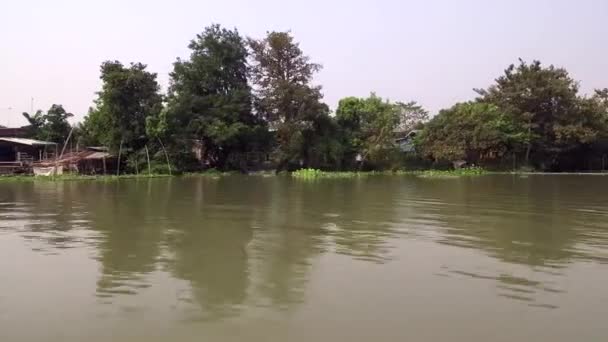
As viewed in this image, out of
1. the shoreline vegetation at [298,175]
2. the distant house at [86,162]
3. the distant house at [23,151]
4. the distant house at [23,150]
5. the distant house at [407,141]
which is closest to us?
the shoreline vegetation at [298,175]

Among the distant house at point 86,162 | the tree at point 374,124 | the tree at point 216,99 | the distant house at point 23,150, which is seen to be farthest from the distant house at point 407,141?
the distant house at point 23,150

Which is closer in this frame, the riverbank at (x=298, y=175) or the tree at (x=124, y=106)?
the riverbank at (x=298, y=175)

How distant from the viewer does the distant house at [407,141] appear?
4044cm

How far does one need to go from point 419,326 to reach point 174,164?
30.6 m

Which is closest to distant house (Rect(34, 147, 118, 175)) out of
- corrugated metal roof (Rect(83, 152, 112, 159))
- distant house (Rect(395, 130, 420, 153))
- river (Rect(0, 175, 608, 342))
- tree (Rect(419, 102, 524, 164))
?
corrugated metal roof (Rect(83, 152, 112, 159))

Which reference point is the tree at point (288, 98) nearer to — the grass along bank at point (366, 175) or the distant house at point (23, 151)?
the grass along bank at point (366, 175)

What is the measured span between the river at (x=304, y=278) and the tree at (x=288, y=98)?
26392mm

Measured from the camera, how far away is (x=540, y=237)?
7.90 metres

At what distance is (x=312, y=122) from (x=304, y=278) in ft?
107

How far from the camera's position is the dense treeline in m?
34.9

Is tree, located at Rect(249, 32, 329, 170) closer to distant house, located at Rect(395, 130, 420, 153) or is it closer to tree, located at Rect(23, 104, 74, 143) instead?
distant house, located at Rect(395, 130, 420, 153)

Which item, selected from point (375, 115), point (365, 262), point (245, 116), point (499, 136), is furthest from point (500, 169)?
point (365, 262)

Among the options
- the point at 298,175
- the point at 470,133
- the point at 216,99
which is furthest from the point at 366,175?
the point at 216,99

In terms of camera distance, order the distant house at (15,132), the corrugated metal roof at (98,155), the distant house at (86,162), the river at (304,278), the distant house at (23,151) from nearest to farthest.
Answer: the river at (304,278) → the distant house at (86,162) → the distant house at (23,151) → the corrugated metal roof at (98,155) → the distant house at (15,132)
